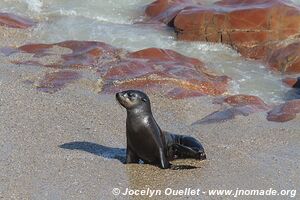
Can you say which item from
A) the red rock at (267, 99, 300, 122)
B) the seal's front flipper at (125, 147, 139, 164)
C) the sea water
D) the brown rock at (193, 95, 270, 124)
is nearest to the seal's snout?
the seal's front flipper at (125, 147, 139, 164)

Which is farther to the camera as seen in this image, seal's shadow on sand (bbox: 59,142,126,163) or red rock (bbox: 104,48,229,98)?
red rock (bbox: 104,48,229,98)

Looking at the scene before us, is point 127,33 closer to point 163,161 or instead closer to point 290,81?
point 290,81

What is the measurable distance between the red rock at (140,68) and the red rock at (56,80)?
1.58 feet

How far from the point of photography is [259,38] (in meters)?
13.8

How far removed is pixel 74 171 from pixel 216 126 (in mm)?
2530

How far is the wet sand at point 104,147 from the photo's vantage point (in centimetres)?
585

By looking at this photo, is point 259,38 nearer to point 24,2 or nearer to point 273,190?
point 24,2

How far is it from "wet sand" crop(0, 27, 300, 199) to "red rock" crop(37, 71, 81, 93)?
0.16m

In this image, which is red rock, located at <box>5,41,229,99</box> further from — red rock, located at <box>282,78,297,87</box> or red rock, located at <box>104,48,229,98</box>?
red rock, located at <box>282,78,297,87</box>

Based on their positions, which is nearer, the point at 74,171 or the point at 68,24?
the point at 74,171

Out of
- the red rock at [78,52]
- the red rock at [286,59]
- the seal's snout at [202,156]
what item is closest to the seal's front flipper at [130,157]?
the seal's snout at [202,156]

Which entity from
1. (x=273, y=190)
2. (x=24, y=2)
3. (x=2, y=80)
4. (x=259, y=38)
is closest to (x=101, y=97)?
(x=2, y=80)

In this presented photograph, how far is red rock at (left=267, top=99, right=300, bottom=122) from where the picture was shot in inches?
337

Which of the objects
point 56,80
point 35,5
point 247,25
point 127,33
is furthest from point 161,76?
point 35,5
